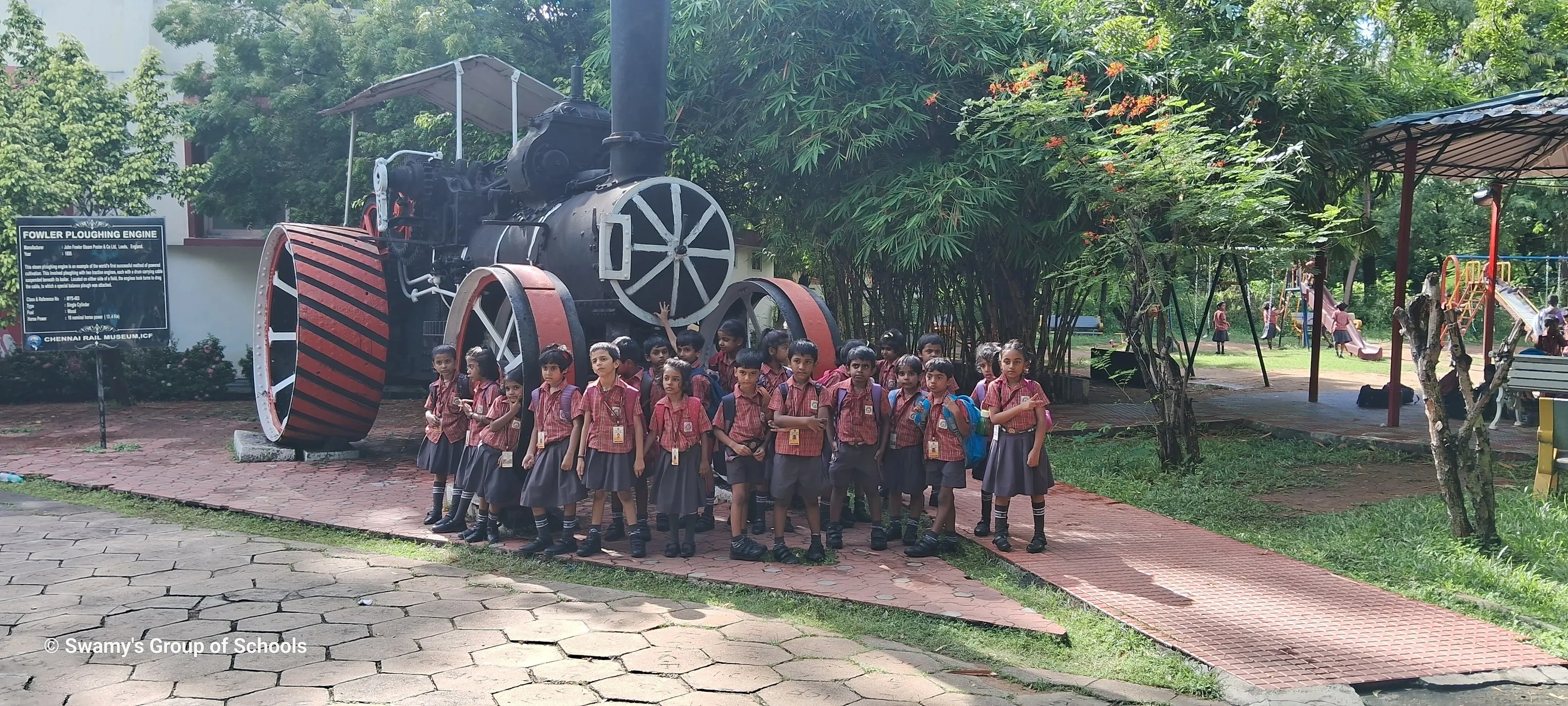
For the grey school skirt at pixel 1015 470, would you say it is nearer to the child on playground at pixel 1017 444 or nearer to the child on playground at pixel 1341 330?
the child on playground at pixel 1017 444

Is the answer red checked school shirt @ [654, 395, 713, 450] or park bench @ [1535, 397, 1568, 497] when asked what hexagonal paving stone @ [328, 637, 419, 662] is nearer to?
red checked school shirt @ [654, 395, 713, 450]

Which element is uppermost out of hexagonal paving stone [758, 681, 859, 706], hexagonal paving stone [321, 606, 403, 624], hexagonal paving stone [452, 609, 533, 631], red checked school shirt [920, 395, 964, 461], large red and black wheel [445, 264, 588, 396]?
large red and black wheel [445, 264, 588, 396]

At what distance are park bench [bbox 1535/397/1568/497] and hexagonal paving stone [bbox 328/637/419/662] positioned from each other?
20.5 ft

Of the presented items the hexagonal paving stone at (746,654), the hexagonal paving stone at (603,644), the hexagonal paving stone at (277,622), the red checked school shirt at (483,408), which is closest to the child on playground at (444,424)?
the red checked school shirt at (483,408)

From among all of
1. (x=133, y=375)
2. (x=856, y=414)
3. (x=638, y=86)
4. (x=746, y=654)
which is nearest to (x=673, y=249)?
(x=638, y=86)

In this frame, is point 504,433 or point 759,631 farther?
point 504,433

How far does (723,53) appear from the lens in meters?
10.1

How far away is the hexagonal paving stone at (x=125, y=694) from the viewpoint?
352 cm

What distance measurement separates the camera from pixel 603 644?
4.17 metres

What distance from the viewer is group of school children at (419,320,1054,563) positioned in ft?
18.2

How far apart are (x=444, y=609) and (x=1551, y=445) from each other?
624 cm

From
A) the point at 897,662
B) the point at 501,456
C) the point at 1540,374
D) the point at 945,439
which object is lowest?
the point at 897,662

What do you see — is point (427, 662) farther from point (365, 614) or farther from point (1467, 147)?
point (1467, 147)

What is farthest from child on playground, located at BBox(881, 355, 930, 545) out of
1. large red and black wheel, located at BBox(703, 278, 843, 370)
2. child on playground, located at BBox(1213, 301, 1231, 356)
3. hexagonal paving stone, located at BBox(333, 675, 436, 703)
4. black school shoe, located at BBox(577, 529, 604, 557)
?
child on playground, located at BBox(1213, 301, 1231, 356)
